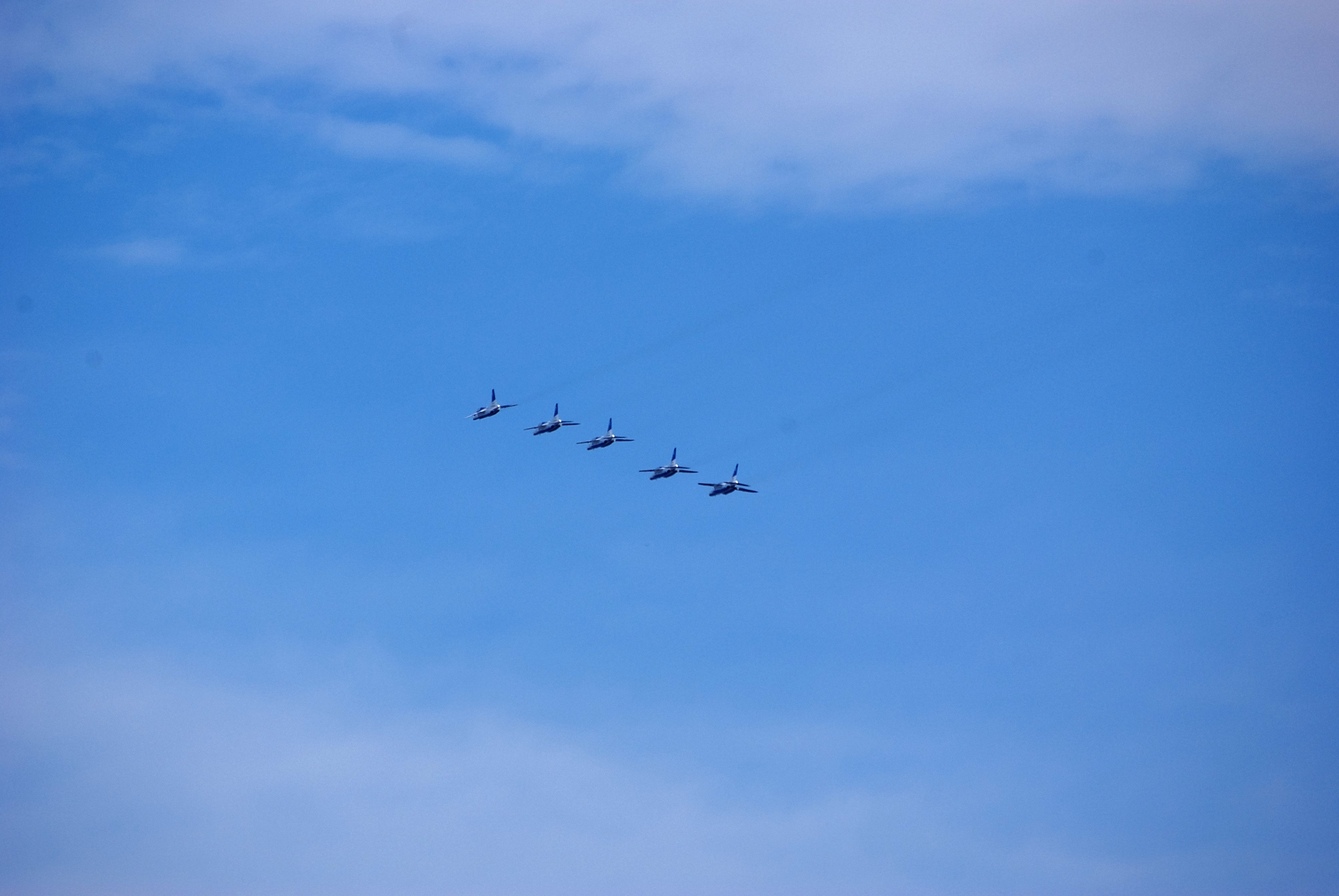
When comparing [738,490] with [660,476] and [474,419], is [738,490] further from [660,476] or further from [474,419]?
[474,419]

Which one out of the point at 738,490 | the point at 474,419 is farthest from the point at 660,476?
the point at 474,419

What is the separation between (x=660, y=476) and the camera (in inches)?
5305

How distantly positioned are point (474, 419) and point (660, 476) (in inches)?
612

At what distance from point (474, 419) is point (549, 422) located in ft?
19.9

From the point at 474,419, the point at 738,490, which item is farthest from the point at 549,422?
the point at 738,490

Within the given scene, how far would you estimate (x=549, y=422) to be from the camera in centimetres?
13650

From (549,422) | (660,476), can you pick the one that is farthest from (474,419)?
(660,476)

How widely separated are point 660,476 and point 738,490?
6130 millimetres

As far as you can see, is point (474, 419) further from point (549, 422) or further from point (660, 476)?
point (660, 476)

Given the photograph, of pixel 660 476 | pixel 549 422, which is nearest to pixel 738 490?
pixel 660 476

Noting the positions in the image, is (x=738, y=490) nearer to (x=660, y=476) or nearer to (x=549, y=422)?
(x=660, y=476)

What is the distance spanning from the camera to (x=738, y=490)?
443 feet

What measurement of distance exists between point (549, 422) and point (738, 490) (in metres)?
15.7
